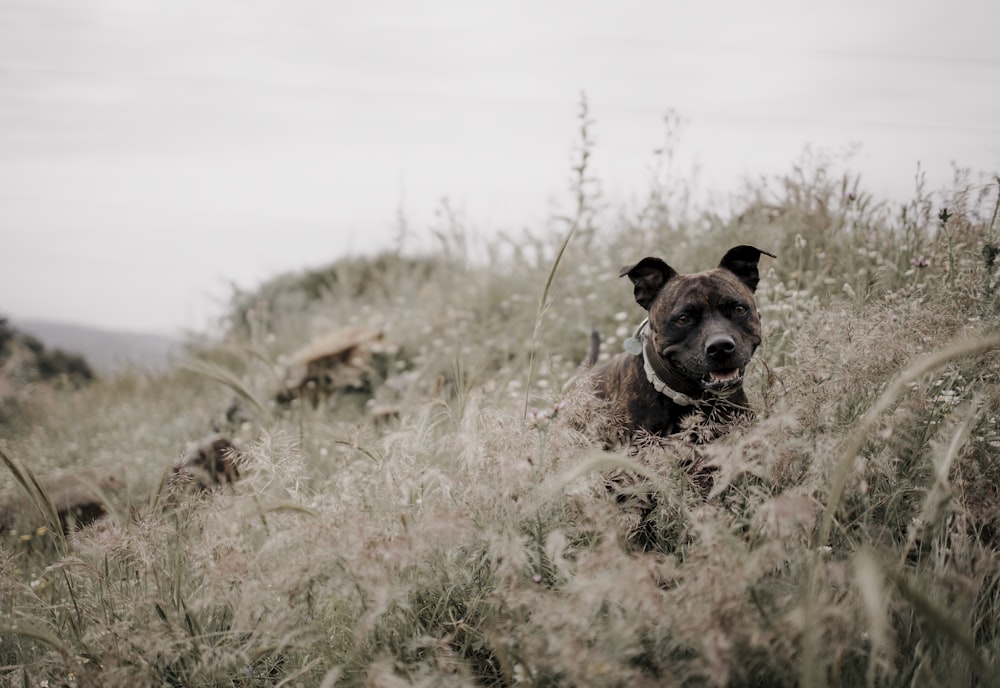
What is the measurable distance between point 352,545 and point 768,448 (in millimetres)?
1294

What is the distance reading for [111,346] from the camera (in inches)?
354

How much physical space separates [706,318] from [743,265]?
1.55ft

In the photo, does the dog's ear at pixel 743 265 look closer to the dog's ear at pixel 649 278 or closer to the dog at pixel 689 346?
the dog at pixel 689 346

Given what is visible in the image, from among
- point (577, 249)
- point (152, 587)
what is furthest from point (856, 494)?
point (577, 249)

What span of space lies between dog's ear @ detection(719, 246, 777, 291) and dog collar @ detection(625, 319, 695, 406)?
53 cm

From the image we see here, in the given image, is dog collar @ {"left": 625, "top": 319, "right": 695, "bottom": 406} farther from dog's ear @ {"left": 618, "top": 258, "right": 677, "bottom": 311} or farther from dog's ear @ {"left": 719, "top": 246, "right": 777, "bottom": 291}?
dog's ear @ {"left": 719, "top": 246, "right": 777, "bottom": 291}

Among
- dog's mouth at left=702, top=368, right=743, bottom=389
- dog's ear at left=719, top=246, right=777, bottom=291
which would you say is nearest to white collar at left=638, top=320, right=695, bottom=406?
dog's mouth at left=702, top=368, right=743, bottom=389

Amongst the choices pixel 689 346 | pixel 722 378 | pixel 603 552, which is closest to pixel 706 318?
pixel 689 346

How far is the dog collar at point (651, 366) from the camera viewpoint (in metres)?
2.98

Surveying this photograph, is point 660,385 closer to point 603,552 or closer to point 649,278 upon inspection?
point 649,278

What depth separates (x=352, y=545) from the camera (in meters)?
1.94

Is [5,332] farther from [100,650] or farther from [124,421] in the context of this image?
[100,650]

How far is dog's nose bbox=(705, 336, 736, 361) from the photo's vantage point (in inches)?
109

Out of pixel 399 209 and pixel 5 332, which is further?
pixel 5 332
